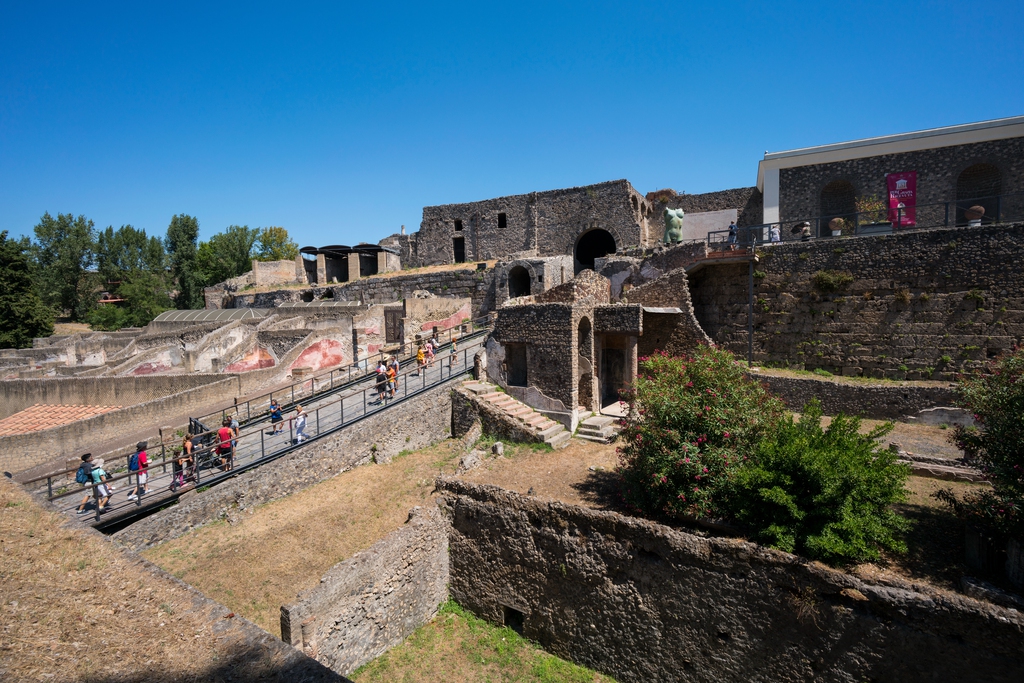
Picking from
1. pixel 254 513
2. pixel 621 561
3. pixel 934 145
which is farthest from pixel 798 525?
pixel 934 145

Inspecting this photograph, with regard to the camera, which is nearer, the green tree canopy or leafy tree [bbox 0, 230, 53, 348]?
leafy tree [bbox 0, 230, 53, 348]

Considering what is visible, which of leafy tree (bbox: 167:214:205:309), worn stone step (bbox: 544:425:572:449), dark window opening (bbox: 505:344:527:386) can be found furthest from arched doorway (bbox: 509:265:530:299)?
leafy tree (bbox: 167:214:205:309)

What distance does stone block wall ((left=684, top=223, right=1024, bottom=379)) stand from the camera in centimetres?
1294

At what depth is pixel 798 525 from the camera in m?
6.84

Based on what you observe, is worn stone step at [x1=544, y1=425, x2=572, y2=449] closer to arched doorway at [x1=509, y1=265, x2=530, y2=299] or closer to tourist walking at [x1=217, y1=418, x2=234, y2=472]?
tourist walking at [x1=217, y1=418, x2=234, y2=472]

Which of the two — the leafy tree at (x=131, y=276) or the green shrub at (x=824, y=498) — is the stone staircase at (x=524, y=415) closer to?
the green shrub at (x=824, y=498)

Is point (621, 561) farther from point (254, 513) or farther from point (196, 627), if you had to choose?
point (254, 513)

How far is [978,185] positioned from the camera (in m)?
17.2

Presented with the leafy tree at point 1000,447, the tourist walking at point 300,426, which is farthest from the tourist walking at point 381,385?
the leafy tree at point 1000,447

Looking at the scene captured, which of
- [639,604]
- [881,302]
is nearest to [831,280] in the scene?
[881,302]

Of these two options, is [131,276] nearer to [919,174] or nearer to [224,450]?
[224,450]

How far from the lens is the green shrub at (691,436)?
7.82 metres

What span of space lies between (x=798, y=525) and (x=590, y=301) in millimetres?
8836

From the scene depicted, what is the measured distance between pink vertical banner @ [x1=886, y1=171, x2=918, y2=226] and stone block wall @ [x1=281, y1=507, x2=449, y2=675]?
18220 mm
